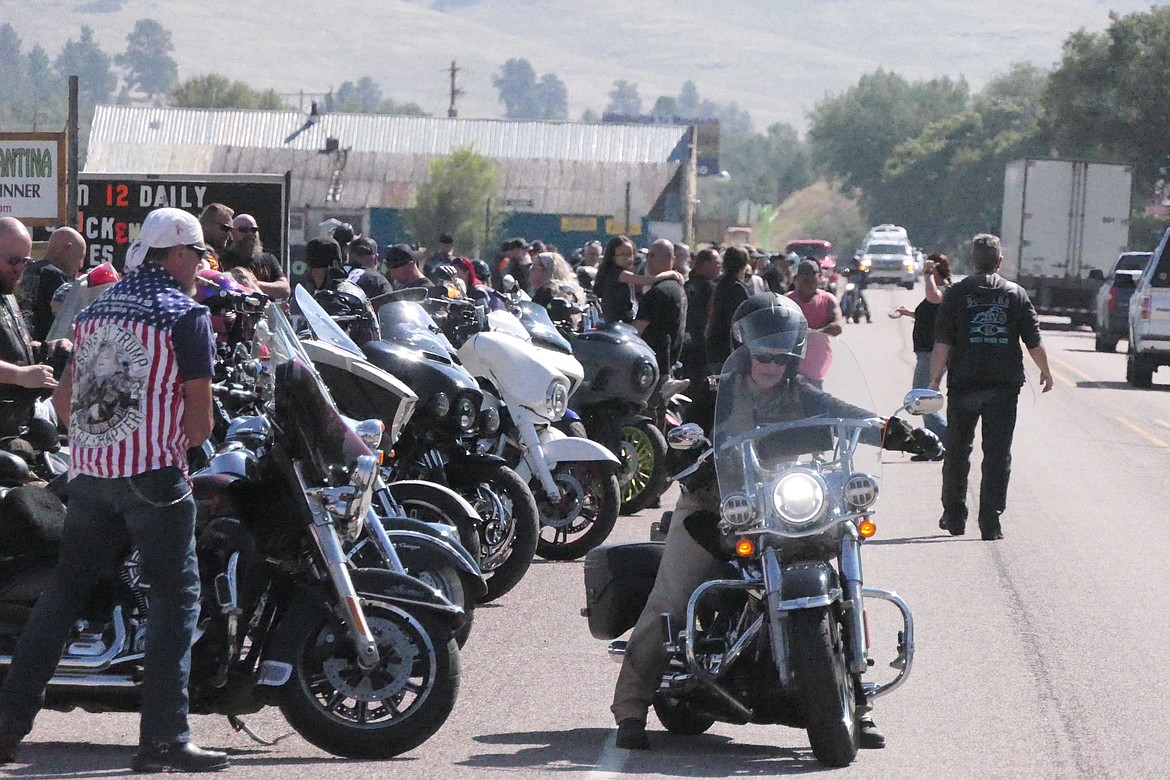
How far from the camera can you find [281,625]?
20.2ft

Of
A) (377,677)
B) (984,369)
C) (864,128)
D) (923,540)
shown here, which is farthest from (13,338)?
(864,128)

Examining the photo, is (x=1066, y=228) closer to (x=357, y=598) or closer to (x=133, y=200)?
(x=133, y=200)

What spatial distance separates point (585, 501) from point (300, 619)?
14.5ft

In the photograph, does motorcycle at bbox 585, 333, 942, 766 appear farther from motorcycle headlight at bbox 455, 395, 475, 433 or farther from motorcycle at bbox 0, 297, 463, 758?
motorcycle headlight at bbox 455, 395, 475, 433

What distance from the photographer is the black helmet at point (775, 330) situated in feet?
21.5

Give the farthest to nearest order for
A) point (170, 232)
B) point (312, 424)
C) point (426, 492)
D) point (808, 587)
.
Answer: point (426, 492) < point (312, 424) < point (808, 587) < point (170, 232)

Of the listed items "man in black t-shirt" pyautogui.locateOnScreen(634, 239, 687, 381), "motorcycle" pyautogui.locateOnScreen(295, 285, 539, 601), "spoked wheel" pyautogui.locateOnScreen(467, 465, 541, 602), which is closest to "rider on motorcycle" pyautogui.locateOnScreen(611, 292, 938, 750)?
"motorcycle" pyautogui.locateOnScreen(295, 285, 539, 601)

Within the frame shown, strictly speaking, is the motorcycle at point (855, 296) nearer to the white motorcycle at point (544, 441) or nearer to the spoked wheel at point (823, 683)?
the white motorcycle at point (544, 441)

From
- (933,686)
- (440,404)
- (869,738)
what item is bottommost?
(933,686)

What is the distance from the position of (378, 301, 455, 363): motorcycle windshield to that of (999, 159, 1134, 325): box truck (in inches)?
1297

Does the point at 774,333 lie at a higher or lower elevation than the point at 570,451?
higher

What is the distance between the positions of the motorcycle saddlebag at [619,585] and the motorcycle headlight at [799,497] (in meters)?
0.77

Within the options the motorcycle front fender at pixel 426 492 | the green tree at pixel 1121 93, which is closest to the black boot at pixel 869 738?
the motorcycle front fender at pixel 426 492

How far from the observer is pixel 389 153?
289 ft
